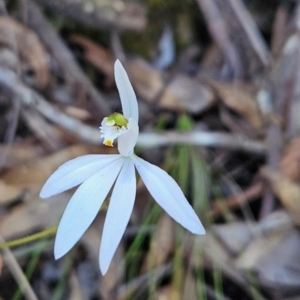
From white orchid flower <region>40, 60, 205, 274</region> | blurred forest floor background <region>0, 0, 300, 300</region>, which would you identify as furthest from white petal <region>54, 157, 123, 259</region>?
blurred forest floor background <region>0, 0, 300, 300</region>

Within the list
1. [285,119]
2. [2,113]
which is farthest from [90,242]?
[285,119]

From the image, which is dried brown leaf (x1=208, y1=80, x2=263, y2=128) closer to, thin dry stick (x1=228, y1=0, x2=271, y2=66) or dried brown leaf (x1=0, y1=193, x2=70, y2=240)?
thin dry stick (x1=228, y1=0, x2=271, y2=66)

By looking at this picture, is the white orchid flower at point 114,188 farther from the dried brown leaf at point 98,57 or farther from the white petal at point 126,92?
the dried brown leaf at point 98,57

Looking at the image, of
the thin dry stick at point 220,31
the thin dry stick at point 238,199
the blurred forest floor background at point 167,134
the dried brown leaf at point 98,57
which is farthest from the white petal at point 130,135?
the thin dry stick at point 220,31

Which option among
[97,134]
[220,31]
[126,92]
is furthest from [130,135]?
[220,31]

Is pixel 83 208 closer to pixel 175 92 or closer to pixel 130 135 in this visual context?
pixel 130 135
